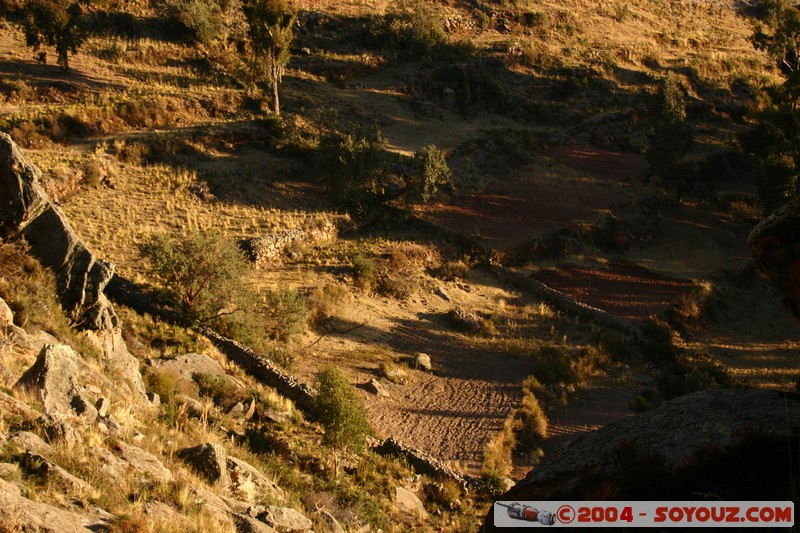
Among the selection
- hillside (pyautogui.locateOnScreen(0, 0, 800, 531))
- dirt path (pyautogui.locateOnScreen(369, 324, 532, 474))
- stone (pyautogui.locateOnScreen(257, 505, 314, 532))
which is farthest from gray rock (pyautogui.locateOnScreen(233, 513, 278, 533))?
dirt path (pyautogui.locateOnScreen(369, 324, 532, 474))

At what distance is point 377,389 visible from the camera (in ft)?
71.9

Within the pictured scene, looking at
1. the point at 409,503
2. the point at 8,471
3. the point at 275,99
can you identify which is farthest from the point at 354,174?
the point at 8,471

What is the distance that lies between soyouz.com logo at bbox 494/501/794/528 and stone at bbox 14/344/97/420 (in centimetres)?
694

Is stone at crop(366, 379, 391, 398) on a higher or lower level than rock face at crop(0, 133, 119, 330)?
lower

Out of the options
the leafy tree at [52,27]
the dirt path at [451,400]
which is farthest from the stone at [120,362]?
the leafy tree at [52,27]

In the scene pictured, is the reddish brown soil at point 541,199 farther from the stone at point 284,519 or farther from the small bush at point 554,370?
the stone at point 284,519

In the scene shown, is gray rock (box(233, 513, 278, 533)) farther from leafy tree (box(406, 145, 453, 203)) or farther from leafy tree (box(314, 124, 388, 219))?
→ leafy tree (box(406, 145, 453, 203))

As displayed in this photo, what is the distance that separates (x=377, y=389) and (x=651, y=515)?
1602cm

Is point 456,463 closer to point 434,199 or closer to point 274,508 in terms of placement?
point 274,508

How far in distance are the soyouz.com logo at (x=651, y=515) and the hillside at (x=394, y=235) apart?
421 centimetres

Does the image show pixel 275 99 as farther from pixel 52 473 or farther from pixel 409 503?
pixel 52 473

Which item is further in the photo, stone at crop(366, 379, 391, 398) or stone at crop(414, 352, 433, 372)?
stone at crop(414, 352, 433, 372)

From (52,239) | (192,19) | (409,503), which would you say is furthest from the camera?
(192,19)

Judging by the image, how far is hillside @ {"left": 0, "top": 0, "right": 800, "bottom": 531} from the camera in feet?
51.9
